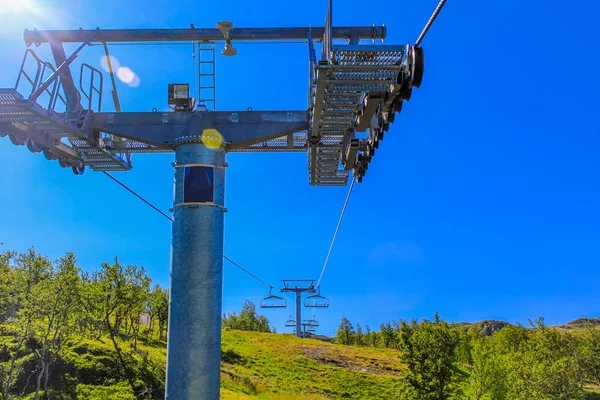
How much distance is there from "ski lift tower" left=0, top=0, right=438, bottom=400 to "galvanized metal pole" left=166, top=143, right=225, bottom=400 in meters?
0.02

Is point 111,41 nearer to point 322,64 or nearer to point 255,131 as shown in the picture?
point 255,131

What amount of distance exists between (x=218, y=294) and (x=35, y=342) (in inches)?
1319

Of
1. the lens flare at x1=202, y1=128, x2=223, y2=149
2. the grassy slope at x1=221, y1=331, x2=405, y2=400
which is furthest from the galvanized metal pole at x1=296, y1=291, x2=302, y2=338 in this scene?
the lens flare at x1=202, y1=128, x2=223, y2=149

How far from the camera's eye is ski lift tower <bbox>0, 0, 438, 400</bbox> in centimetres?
640

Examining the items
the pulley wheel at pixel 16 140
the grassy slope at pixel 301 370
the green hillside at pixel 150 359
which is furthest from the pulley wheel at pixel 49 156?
the grassy slope at pixel 301 370

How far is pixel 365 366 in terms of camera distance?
2744 inches

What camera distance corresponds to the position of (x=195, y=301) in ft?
24.5

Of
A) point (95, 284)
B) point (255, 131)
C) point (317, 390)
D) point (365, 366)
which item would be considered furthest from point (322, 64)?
point (365, 366)

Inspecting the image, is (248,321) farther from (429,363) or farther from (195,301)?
(195,301)

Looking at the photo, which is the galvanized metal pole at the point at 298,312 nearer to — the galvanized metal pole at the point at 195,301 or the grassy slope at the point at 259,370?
the grassy slope at the point at 259,370

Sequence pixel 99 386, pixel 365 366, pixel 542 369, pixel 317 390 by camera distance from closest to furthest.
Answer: pixel 99 386 < pixel 542 369 < pixel 317 390 < pixel 365 366

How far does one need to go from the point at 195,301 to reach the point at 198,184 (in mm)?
1922

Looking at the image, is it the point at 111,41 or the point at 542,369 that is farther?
the point at 542,369

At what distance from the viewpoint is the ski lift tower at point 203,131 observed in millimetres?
6398
